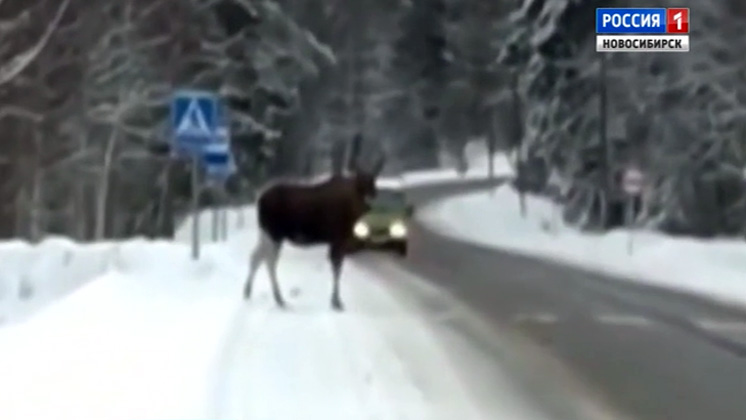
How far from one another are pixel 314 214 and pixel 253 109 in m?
38.3

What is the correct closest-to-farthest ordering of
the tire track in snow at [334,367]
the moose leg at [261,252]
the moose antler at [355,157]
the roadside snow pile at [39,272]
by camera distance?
the tire track in snow at [334,367]
the moose leg at [261,252]
the moose antler at [355,157]
the roadside snow pile at [39,272]

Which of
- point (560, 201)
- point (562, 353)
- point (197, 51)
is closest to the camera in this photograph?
point (562, 353)

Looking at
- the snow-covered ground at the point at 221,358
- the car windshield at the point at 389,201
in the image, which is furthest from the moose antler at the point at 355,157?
the snow-covered ground at the point at 221,358

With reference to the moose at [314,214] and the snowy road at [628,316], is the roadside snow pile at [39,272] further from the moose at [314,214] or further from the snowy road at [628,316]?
the snowy road at [628,316]

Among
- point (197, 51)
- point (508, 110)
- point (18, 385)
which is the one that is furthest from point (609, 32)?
point (508, 110)

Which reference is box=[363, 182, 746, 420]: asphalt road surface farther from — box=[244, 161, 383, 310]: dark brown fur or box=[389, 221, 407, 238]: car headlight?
box=[389, 221, 407, 238]: car headlight

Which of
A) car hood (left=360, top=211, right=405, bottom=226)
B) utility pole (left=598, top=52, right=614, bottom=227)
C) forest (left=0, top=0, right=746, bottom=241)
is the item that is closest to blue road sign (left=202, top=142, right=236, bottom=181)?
forest (left=0, top=0, right=746, bottom=241)

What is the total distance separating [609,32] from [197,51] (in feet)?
61.5

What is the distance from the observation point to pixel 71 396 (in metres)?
12.1

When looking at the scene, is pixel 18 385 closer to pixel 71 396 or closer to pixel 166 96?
pixel 71 396

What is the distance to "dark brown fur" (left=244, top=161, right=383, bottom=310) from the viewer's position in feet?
76.7

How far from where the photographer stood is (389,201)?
44.8 meters

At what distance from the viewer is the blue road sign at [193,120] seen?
2393 centimetres

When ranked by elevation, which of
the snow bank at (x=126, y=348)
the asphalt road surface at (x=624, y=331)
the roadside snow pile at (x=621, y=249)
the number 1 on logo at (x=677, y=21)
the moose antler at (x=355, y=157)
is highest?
the number 1 on logo at (x=677, y=21)
